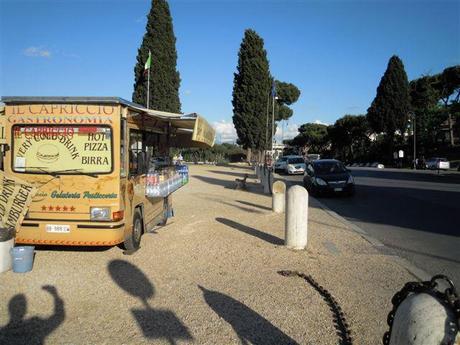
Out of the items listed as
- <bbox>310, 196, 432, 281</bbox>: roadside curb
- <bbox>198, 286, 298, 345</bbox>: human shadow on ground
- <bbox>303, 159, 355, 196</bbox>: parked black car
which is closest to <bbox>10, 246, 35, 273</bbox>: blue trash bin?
<bbox>198, 286, 298, 345</bbox>: human shadow on ground

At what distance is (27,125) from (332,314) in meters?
5.43

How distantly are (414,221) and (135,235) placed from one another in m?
7.49

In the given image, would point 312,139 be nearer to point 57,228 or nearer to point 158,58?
point 158,58

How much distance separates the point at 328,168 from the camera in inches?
795

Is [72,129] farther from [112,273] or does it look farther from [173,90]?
[173,90]

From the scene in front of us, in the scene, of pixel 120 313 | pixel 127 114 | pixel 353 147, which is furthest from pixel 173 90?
pixel 353 147

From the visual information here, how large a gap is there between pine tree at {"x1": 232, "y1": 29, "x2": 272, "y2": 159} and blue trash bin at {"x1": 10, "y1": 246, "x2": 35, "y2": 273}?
144 ft

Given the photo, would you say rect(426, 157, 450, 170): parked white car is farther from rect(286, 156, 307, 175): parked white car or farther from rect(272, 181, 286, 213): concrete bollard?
rect(272, 181, 286, 213): concrete bollard

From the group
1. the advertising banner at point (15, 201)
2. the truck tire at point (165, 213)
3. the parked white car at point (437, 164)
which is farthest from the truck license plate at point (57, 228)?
the parked white car at point (437, 164)

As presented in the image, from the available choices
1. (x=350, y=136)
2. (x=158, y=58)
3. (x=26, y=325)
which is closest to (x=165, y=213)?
(x=26, y=325)

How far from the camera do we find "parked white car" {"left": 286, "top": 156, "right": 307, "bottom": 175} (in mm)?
37469

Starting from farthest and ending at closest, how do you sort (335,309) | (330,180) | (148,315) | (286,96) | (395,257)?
(286,96) < (330,180) < (395,257) < (335,309) < (148,315)

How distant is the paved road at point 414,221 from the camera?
7844 millimetres

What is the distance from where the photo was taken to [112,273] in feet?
21.4
